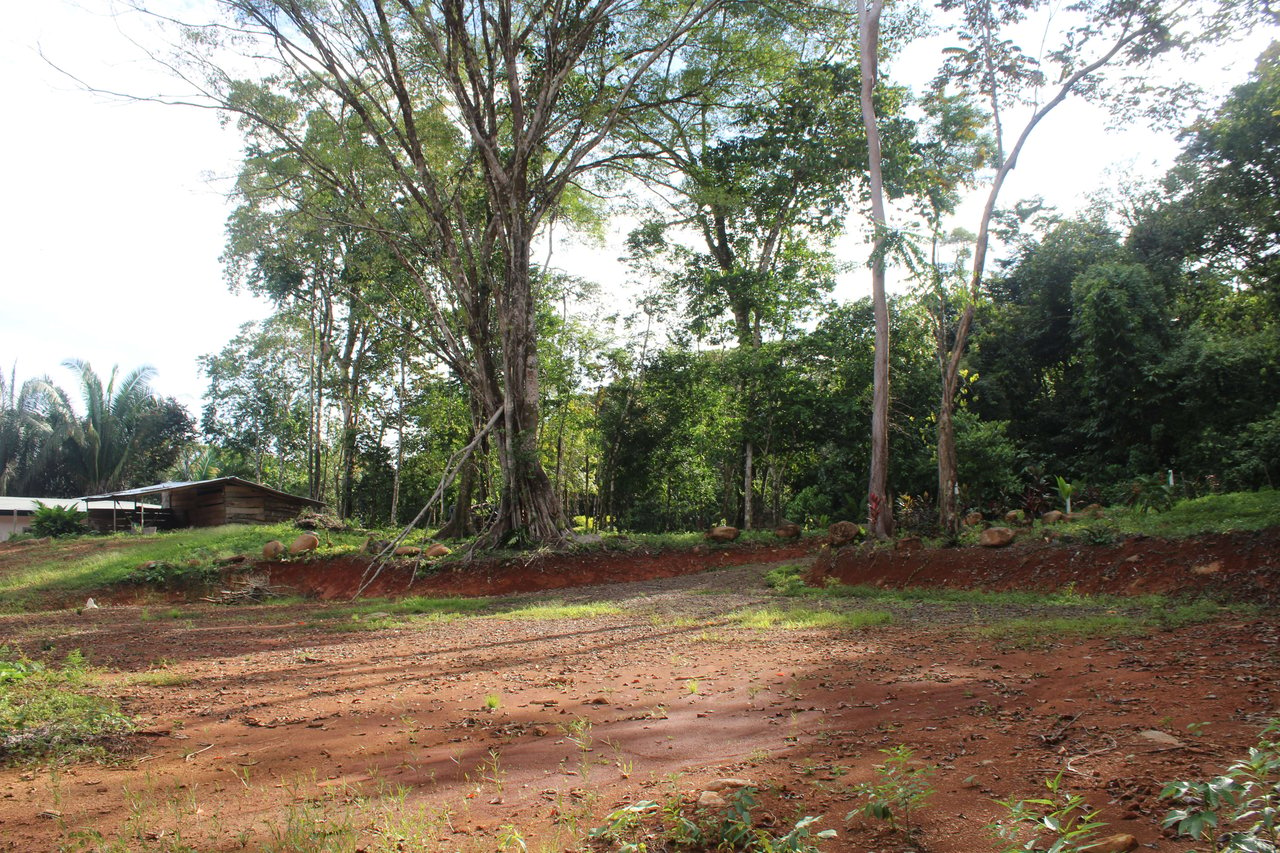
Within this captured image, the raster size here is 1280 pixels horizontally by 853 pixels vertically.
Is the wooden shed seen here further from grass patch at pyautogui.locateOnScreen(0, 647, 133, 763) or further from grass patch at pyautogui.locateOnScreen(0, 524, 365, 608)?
grass patch at pyautogui.locateOnScreen(0, 647, 133, 763)

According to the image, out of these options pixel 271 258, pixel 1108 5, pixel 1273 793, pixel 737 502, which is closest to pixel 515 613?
pixel 1273 793

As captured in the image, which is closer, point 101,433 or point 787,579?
point 787,579

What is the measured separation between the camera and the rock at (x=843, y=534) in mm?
13352

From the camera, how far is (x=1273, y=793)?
243 cm

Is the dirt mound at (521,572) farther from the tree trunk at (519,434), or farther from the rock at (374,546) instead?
the tree trunk at (519,434)

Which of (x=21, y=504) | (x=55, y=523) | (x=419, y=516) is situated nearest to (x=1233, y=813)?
(x=419, y=516)

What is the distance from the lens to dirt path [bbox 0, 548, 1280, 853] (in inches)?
115

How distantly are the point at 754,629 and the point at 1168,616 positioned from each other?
12.4ft

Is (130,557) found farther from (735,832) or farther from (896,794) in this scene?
(896,794)

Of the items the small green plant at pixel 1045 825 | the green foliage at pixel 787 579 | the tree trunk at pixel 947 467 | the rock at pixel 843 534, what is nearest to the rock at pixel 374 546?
the green foliage at pixel 787 579

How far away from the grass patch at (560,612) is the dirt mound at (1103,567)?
3785 millimetres

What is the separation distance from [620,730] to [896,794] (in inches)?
72.5

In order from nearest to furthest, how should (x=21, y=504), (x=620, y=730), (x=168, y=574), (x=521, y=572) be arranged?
(x=620, y=730), (x=521, y=572), (x=168, y=574), (x=21, y=504)

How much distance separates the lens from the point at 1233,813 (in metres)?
2.32
